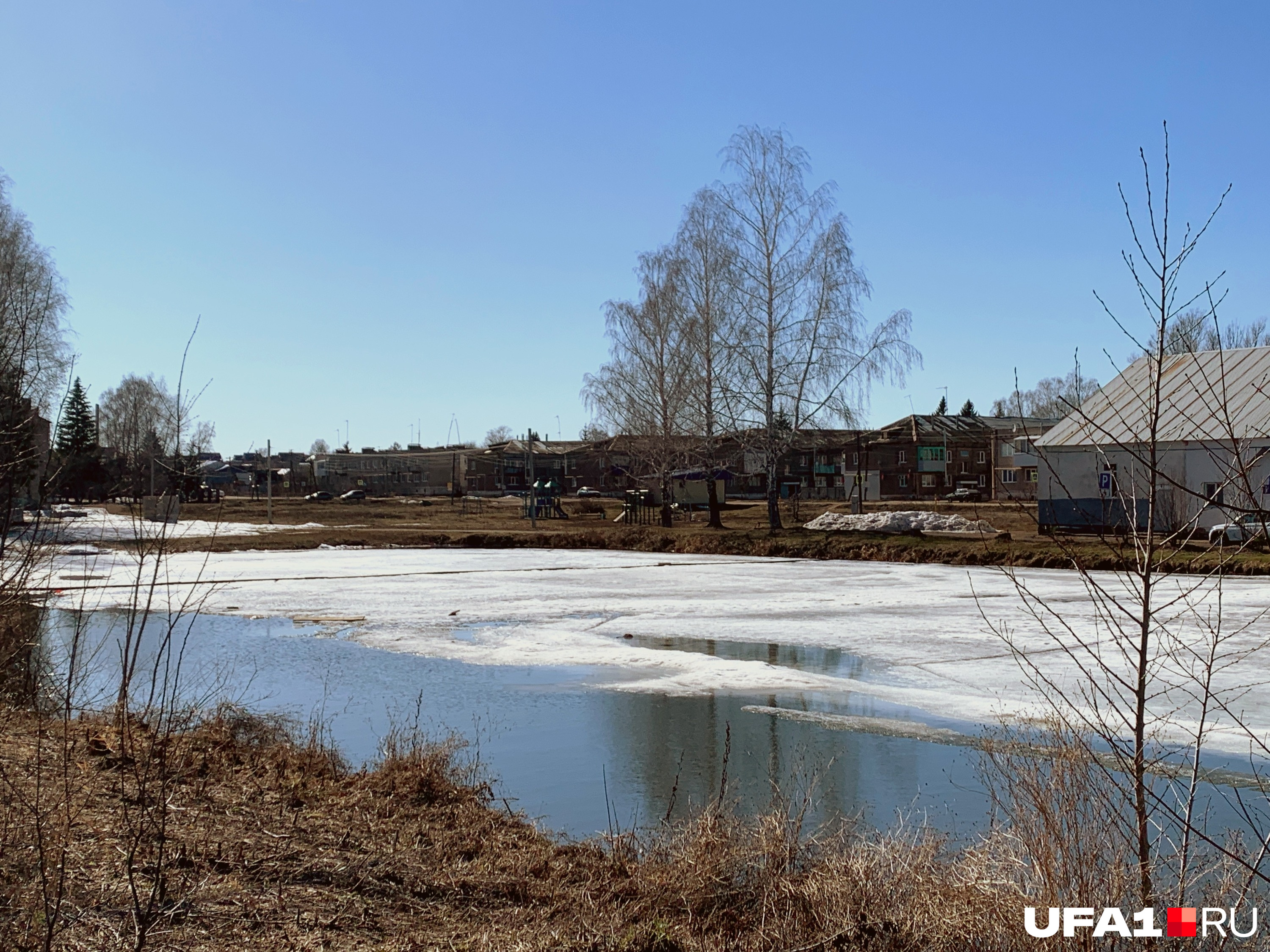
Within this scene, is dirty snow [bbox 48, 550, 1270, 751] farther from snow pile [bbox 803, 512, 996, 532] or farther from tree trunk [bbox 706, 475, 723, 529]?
tree trunk [bbox 706, 475, 723, 529]

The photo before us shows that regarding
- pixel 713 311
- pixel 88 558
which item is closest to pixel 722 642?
pixel 713 311

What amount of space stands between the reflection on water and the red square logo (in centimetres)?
226

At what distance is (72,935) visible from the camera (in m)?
4.55

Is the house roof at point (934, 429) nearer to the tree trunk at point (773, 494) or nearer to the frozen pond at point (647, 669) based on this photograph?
the tree trunk at point (773, 494)

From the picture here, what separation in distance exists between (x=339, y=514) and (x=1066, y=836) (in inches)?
2355

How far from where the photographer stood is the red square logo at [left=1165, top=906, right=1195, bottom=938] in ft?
15.5

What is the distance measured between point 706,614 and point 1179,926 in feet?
46.7

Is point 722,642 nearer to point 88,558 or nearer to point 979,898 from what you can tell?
point 979,898

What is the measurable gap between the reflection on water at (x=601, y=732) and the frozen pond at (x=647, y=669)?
32 mm

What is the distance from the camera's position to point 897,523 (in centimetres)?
3912

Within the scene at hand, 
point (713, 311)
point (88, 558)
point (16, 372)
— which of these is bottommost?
point (88, 558)

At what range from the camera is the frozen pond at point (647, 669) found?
8.53m

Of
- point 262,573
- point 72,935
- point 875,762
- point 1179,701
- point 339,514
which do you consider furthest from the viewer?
point 339,514

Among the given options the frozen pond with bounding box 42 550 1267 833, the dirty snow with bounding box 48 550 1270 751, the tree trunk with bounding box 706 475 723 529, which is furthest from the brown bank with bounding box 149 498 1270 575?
the frozen pond with bounding box 42 550 1267 833
